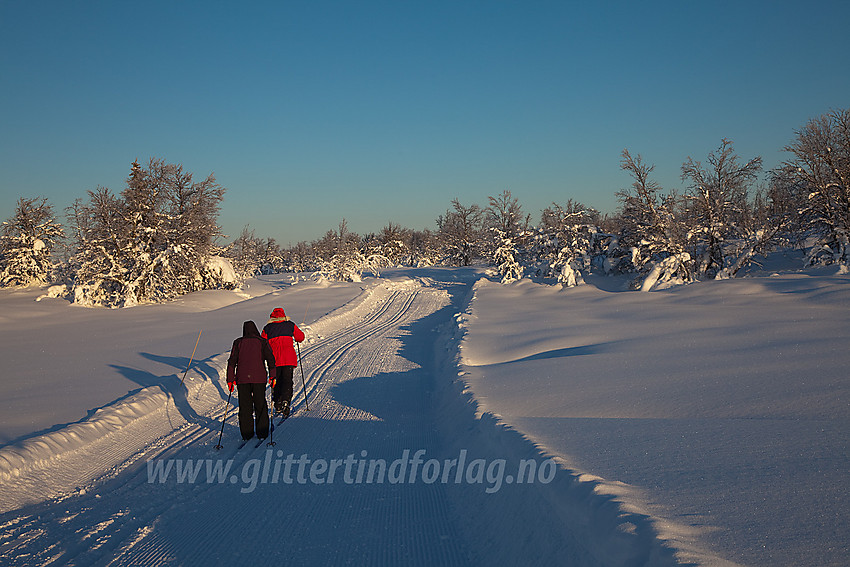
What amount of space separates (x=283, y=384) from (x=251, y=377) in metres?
1.25

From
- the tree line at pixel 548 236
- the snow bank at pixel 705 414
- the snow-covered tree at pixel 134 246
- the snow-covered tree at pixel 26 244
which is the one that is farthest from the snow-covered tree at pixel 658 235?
the snow-covered tree at pixel 26 244

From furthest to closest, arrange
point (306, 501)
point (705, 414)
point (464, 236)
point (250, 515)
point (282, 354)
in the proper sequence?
point (464, 236), point (282, 354), point (705, 414), point (306, 501), point (250, 515)

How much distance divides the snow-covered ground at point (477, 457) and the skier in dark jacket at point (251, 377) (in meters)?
0.42

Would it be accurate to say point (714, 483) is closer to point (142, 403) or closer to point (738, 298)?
point (142, 403)

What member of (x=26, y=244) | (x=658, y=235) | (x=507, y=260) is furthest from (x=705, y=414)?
(x=26, y=244)

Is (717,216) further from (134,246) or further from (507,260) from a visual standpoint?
(134,246)

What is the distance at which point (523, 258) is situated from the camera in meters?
36.7

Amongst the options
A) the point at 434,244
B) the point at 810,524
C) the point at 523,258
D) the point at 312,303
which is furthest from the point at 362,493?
the point at 434,244

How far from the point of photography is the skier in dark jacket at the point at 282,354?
8359mm

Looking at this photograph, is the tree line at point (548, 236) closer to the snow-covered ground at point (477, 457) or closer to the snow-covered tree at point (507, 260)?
the snow-covered tree at point (507, 260)

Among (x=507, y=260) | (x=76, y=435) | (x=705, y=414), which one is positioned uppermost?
(x=507, y=260)

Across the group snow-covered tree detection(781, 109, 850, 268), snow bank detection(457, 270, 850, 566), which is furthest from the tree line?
snow bank detection(457, 270, 850, 566)

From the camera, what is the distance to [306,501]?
198 inches

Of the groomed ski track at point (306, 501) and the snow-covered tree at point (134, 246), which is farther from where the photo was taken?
the snow-covered tree at point (134, 246)
